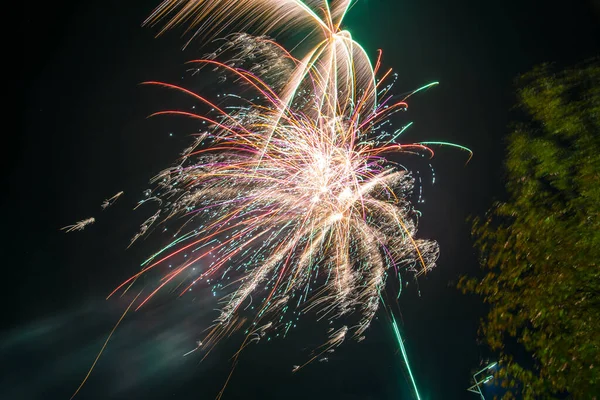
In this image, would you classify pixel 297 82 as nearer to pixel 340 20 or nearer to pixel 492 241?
pixel 340 20

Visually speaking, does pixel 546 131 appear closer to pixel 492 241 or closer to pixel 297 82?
pixel 492 241

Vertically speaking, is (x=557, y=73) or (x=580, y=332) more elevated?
(x=557, y=73)

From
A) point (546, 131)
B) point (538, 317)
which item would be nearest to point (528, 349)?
point (538, 317)

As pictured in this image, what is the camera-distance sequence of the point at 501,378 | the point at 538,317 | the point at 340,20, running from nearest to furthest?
1. the point at 538,317
2. the point at 501,378
3. the point at 340,20

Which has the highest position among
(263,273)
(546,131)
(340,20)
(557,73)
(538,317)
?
(340,20)

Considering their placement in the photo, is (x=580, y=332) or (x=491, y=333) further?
(x=491, y=333)

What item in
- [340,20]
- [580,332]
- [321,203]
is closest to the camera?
[580,332]

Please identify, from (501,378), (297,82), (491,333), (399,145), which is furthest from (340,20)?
(501,378)
